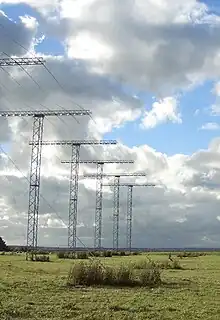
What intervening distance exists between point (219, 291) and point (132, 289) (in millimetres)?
3688

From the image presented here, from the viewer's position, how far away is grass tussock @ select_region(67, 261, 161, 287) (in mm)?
27906

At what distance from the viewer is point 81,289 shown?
2562 centimetres

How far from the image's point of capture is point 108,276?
2852cm

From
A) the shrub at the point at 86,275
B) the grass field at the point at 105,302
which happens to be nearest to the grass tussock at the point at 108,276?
the shrub at the point at 86,275

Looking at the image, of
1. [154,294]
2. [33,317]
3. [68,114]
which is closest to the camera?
Answer: [33,317]

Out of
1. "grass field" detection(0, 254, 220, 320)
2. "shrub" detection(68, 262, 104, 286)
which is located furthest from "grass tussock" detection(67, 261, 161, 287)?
"grass field" detection(0, 254, 220, 320)

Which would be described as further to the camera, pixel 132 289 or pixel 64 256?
pixel 64 256

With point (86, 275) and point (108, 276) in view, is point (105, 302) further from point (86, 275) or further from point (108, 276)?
point (108, 276)

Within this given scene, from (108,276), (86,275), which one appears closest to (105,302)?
(86,275)

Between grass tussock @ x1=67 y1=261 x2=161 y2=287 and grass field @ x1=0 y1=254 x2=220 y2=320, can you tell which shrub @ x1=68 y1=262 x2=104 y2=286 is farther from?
grass field @ x1=0 y1=254 x2=220 y2=320

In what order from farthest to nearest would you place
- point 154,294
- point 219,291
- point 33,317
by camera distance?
point 219,291 → point 154,294 → point 33,317

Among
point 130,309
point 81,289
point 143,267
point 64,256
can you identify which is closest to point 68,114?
point 64,256

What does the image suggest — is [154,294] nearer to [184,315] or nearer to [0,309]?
[184,315]

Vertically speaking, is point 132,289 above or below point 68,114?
below
